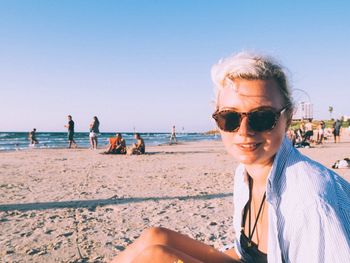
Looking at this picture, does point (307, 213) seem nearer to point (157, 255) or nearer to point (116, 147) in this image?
point (157, 255)

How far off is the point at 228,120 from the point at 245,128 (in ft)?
0.41

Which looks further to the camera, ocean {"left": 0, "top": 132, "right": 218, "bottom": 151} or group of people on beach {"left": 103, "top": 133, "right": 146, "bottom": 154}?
ocean {"left": 0, "top": 132, "right": 218, "bottom": 151}

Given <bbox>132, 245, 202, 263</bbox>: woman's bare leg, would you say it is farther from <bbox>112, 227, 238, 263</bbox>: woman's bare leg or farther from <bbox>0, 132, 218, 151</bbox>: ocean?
<bbox>0, 132, 218, 151</bbox>: ocean

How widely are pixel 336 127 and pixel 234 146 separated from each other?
30931 mm

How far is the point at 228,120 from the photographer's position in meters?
2.03

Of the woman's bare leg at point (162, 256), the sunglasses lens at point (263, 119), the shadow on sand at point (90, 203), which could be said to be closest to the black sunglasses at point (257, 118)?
the sunglasses lens at point (263, 119)

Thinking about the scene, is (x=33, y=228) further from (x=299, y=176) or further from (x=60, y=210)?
(x=299, y=176)

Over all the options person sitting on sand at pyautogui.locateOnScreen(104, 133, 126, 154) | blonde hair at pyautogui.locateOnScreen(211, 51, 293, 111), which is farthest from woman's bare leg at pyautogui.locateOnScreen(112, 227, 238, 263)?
person sitting on sand at pyautogui.locateOnScreen(104, 133, 126, 154)

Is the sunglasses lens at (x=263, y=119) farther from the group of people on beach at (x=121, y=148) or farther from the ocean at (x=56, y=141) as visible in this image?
the ocean at (x=56, y=141)

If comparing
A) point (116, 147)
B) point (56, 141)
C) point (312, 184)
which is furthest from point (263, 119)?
point (56, 141)

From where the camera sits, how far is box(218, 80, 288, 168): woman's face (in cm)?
187

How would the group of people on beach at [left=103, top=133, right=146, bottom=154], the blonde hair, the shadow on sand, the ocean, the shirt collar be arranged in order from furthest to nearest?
the ocean, the group of people on beach at [left=103, top=133, right=146, bottom=154], the shadow on sand, the blonde hair, the shirt collar

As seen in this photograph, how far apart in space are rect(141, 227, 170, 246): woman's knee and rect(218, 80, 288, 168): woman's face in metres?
0.83

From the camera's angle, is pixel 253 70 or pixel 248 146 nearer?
pixel 253 70
